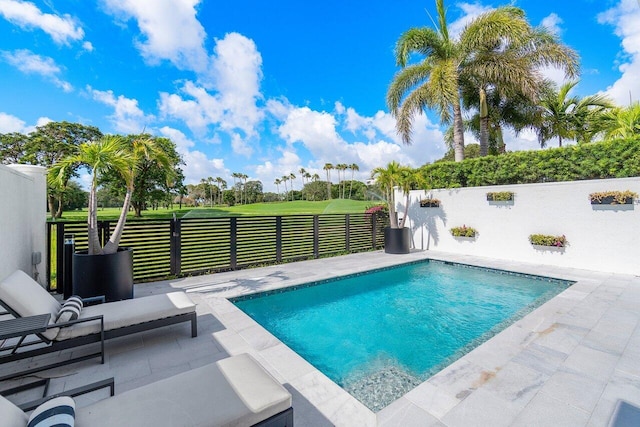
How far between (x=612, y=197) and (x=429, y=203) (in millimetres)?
5226

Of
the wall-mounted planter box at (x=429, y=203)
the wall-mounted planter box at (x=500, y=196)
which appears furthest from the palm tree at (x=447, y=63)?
the wall-mounted planter box at (x=500, y=196)

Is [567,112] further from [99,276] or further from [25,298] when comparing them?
[25,298]

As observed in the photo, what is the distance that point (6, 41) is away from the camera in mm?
8875

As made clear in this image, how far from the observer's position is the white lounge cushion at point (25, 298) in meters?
2.81

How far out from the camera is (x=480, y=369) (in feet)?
9.85

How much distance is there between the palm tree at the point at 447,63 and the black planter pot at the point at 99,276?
37.1 ft

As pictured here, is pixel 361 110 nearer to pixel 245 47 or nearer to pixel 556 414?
pixel 245 47

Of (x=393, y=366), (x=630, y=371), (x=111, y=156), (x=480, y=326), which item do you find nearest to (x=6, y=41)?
(x=111, y=156)

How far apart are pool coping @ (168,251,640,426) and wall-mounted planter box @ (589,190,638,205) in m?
3.33

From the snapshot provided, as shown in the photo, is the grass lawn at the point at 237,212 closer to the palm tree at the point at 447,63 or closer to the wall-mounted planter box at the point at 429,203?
the wall-mounted planter box at the point at 429,203

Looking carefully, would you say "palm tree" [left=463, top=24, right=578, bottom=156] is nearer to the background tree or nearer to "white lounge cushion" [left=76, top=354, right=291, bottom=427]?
"white lounge cushion" [left=76, top=354, right=291, bottom=427]

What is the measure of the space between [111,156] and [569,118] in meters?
17.9

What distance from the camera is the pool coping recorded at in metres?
2.30

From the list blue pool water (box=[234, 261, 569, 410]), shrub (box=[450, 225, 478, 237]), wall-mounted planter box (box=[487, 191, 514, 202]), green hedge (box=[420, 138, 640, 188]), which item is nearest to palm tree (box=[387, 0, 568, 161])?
green hedge (box=[420, 138, 640, 188])
